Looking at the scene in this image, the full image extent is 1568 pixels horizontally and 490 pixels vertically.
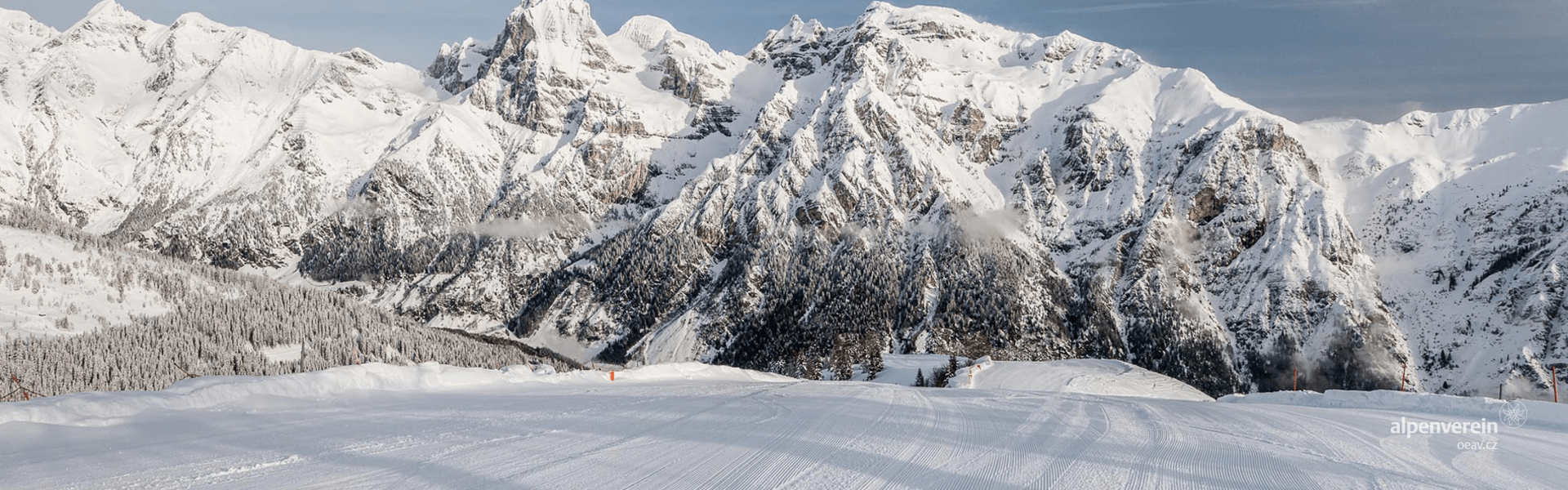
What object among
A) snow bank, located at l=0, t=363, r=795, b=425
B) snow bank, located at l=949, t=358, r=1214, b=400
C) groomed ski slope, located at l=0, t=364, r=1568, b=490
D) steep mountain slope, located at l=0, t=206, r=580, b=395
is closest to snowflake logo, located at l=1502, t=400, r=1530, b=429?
groomed ski slope, located at l=0, t=364, r=1568, b=490

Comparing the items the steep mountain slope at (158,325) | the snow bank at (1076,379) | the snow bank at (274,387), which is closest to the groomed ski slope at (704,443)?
the snow bank at (274,387)

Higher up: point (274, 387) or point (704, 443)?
point (274, 387)

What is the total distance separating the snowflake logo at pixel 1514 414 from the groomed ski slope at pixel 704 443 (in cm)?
30

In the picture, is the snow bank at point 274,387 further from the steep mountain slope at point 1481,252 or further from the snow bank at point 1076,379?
the steep mountain slope at point 1481,252

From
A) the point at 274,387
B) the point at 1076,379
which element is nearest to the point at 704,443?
the point at 274,387

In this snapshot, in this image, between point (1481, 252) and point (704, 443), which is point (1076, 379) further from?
point (1481, 252)

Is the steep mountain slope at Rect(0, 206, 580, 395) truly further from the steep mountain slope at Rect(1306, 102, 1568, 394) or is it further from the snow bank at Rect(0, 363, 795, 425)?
the steep mountain slope at Rect(1306, 102, 1568, 394)

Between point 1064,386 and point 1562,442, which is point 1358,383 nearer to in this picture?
point 1064,386

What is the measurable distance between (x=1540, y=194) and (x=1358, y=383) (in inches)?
2465

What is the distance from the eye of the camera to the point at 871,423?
12.2 m

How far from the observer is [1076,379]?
67875 mm

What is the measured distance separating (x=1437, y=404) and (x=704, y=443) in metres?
17.5

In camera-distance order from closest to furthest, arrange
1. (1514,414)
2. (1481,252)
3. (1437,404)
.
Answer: (1514,414), (1437,404), (1481,252)

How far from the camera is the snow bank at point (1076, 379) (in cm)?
6359
